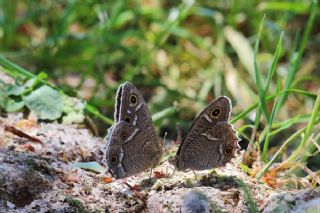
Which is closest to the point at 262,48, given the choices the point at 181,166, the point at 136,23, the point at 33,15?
the point at 136,23

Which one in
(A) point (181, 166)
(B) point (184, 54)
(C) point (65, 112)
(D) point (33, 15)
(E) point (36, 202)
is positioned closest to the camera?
(E) point (36, 202)

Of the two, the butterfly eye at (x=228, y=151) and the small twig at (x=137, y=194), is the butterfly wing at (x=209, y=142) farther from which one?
the small twig at (x=137, y=194)

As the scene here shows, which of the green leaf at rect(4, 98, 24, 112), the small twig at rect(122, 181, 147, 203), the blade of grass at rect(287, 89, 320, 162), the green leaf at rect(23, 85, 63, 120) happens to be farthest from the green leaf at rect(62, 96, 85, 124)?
the blade of grass at rect(287, 89, 320, 162)

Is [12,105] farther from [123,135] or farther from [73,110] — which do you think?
[123,135]

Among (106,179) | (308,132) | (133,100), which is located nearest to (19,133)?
(106,179)

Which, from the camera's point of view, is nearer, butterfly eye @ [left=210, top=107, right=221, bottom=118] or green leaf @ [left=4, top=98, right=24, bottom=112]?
butterfly eye @ [left=210, top=107, right=221, bottom=118]

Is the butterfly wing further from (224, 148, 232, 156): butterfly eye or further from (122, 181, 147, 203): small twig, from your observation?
(122, 181, 147, 203): small twig

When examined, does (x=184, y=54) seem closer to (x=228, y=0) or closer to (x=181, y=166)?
(x=228, y=0)
